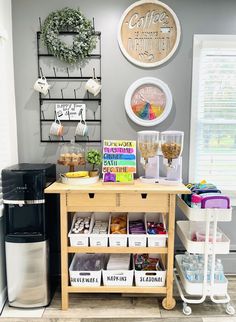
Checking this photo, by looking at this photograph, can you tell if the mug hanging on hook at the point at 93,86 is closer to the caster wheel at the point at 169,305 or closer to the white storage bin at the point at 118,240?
the white storage bin at the point at 118,240

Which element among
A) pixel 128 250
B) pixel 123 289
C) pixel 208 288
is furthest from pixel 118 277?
pixel 208 288

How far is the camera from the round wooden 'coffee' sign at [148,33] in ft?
7.97

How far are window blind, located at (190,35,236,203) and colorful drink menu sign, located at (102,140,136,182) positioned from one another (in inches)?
25.2

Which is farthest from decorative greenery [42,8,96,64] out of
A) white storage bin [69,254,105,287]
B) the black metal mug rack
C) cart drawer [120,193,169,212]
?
white storage bin [69,254,105,287]

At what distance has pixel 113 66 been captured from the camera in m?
2.49

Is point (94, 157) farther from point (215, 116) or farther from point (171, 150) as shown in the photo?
point (215, 116)

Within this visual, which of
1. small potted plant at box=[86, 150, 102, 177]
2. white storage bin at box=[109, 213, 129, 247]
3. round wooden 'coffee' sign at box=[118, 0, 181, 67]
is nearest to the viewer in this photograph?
white storage bin at box=[109, 213, 129, 247]

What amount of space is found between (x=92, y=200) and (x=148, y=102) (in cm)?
100

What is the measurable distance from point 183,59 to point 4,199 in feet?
6.12

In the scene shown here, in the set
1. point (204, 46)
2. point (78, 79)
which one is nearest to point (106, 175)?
point (78, 79)

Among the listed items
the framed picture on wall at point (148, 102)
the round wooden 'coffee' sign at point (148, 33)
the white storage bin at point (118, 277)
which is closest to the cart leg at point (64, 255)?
the white storage bin at point (118, 277)

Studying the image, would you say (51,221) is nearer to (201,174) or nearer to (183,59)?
(201,174)

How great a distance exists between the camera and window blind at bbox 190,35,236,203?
250 centimetres

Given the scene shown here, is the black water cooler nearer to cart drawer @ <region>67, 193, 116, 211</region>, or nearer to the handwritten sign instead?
cart drawer @ <region>67, 193, 116, 211</region>
